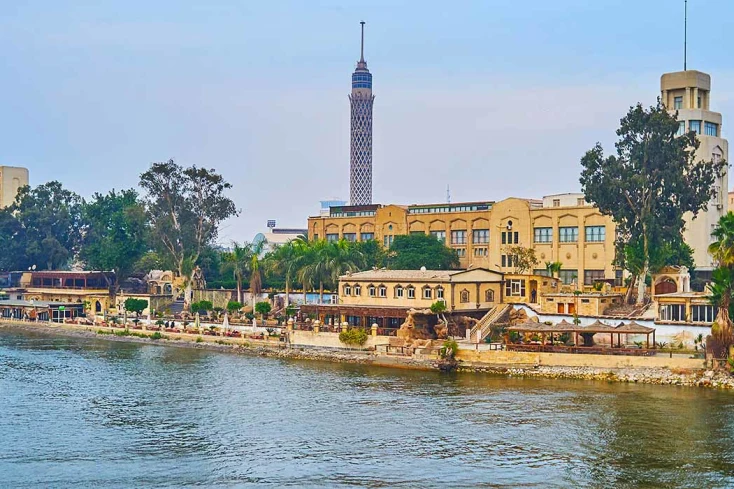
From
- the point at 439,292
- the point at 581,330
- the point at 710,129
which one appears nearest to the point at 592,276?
the point at 710,129

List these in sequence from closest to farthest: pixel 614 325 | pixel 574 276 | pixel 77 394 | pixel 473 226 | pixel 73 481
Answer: pixel 73 481
pixel 77 394
pixel 614 325
pixel 574 276
pixel 473 226

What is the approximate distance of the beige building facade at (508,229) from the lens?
308 feet

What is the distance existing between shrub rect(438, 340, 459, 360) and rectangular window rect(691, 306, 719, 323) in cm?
1684

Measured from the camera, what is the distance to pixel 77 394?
59.2m

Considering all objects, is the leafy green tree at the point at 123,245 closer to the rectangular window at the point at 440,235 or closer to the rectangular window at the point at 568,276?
the rectangular window at the point at 440,235

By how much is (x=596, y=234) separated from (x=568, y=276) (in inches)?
196

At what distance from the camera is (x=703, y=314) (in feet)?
226

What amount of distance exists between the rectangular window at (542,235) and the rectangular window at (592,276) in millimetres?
5156

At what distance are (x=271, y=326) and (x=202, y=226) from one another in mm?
23582

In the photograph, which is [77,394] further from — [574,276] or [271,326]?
[574,276]

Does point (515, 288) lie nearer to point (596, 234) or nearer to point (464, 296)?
point (464, 296)

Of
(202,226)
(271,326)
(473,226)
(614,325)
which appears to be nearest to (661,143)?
(614,325)

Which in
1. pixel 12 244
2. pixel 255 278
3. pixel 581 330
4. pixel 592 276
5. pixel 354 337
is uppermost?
pixel 12 244

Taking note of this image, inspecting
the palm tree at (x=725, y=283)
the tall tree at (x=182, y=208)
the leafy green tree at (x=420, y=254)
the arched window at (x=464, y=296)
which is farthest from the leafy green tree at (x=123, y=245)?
the palm tree at (x=725, y=283)
